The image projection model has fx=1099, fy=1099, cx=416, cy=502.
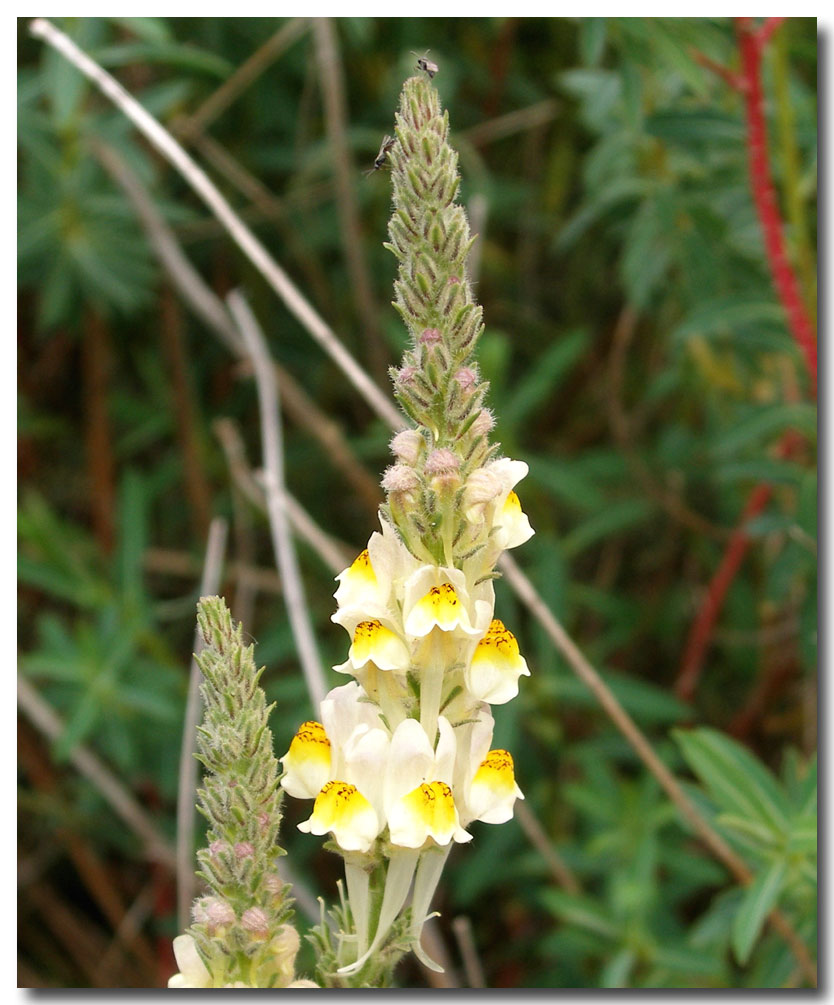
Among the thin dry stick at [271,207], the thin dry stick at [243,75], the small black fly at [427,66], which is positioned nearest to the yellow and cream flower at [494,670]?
the small black fly at [427,66]

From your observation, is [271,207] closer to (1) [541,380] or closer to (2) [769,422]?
(1) [541,380]

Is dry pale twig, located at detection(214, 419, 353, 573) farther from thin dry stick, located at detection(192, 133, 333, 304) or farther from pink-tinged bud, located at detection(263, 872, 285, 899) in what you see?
pink-tinged bud, located at detection(263, 872, 285, 899)

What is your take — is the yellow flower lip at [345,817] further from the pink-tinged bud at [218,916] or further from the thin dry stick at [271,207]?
the thin dry stick at [271,207]

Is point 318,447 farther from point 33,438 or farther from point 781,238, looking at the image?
point 781,238

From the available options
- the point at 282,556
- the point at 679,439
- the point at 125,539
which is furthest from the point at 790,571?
the point at 125,539

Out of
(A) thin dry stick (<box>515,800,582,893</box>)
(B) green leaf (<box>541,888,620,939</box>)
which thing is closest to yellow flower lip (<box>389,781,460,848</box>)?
(A) thin dry stick (<box>515,800,582,893</box>)

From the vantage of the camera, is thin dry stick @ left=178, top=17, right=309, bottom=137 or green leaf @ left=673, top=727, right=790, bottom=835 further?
thin dry stick @ left=178, top=17, right=309, bottom=137

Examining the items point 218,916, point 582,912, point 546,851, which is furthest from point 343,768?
point 582,912
